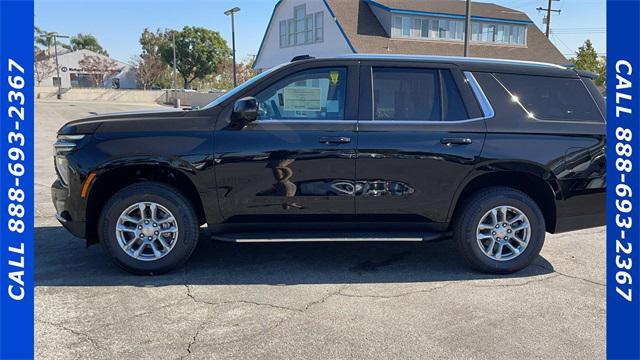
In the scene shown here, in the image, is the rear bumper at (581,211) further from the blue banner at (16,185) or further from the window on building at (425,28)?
the window on building at (425,28)

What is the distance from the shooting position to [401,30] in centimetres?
3359

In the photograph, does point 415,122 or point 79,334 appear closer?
point 79,334

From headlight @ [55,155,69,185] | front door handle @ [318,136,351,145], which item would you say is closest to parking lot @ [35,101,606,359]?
headlight @ [55,155,69,185]

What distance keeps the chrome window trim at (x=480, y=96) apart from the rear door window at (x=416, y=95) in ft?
0.48

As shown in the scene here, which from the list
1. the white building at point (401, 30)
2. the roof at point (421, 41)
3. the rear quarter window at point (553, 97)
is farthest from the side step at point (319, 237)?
the roof at point (421, 41)

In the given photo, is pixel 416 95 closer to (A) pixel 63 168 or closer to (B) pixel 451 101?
(B) pixel 451 101

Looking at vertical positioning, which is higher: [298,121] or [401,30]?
[401,30]

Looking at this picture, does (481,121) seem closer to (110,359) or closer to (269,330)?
(269,330)

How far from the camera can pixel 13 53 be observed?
242cm

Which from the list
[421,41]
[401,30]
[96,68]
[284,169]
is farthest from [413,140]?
[96,68]

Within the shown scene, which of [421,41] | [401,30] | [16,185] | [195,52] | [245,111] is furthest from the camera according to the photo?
[195,52]

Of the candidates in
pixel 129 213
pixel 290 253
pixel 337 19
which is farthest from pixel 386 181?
pixel 337 19

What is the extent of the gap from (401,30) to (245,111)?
31976 millimetres

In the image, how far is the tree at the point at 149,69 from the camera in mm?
57844
